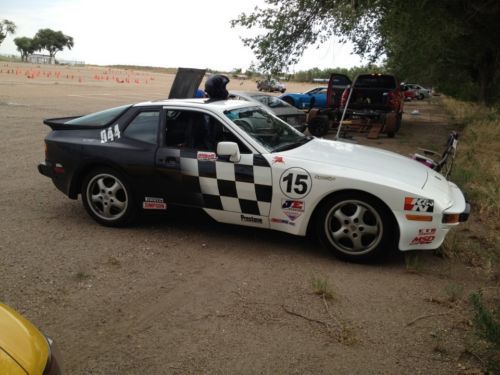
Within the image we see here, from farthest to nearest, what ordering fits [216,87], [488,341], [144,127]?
1. [216,87]
2. [144,127]
3. [488,341]

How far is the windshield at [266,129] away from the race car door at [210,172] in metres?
Answer: 0.20

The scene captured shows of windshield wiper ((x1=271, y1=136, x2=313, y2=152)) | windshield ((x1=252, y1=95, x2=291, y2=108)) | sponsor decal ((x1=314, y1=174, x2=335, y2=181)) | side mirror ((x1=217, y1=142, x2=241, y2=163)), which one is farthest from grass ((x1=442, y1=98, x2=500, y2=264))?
windshield ((x1=252, y1=95, x2=291, y2=108))

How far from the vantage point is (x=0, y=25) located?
108375 millimetres

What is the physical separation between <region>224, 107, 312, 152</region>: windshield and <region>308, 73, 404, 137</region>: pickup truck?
8.33 m

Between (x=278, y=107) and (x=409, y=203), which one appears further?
(x=278, y=107)

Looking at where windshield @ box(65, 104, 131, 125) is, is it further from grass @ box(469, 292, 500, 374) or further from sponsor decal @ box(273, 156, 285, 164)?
grass @ box(469, 292, 500, 374)

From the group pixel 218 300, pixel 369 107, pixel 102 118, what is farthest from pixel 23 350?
pixel 369 107

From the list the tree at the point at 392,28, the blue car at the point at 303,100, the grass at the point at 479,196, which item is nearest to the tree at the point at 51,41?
the blue car at the point at 303,100

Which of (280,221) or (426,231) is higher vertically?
(426,231)

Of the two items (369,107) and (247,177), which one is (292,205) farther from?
(369,107)

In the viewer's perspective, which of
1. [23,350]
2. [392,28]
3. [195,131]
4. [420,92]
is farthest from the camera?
[420,92]

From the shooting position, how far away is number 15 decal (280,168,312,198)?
14.3ft

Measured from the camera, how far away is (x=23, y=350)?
1818 mm

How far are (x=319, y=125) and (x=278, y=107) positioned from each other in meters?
1.63
